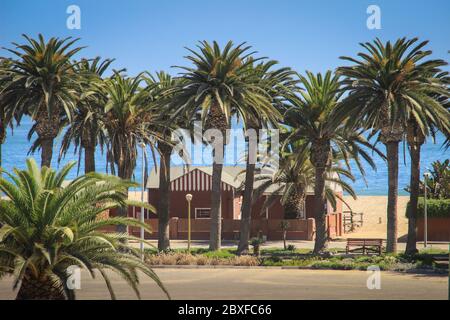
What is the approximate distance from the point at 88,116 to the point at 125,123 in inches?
96.1

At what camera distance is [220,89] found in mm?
44062

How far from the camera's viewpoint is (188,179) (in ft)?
211

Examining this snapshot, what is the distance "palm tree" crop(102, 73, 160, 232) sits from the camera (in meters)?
44.6

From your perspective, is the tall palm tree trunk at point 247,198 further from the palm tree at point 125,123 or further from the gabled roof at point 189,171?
the gabled roof at point 189,171

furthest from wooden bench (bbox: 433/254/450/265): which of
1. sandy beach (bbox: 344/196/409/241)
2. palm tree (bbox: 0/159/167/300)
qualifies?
palm tree (bbox: 0/159/167/300)

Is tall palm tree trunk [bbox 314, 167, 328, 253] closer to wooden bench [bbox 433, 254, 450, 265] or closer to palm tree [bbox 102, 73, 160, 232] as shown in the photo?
wooden bench [bbox 433, 254, 450, 265]

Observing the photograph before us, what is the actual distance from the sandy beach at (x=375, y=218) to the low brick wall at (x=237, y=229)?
26.2 ft

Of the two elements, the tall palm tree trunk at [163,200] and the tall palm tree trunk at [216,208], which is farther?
the tall palm tree trunk at [163,200]

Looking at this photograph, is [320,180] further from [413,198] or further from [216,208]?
[216,208]

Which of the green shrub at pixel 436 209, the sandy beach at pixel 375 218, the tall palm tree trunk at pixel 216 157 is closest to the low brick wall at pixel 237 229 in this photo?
the sandy beach at pixel 375 218

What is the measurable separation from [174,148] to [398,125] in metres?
14.3

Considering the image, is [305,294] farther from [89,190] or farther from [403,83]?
[403,83]

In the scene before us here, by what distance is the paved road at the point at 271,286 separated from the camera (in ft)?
90.4
